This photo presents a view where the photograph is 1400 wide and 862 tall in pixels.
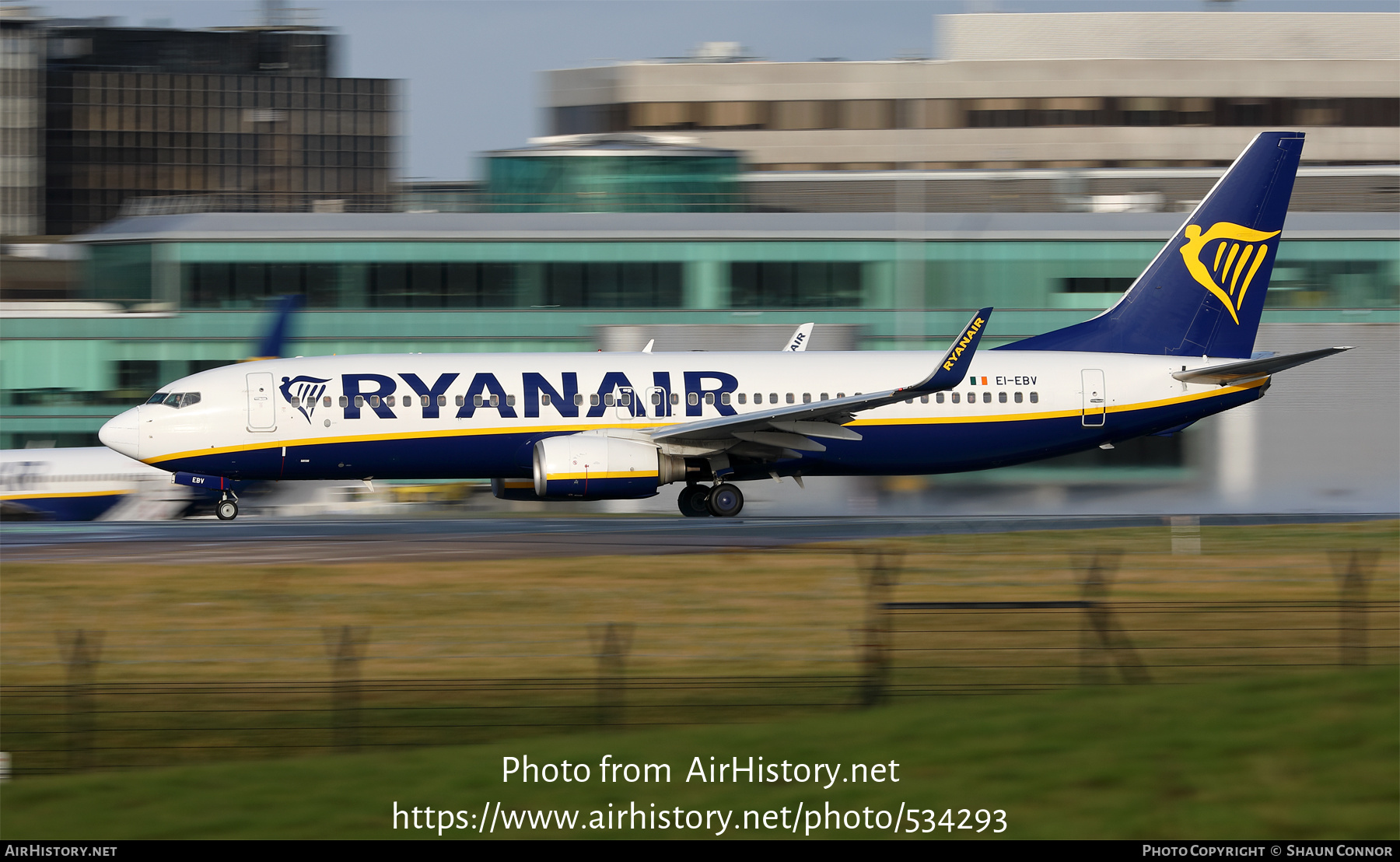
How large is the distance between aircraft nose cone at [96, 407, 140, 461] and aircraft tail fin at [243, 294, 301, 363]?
9.22 m

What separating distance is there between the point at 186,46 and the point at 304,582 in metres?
103

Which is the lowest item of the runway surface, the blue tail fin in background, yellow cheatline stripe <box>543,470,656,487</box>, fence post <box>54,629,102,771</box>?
fence post <box>54,629,102,771</box>

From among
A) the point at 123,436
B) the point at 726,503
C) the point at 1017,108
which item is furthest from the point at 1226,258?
the point at 1017,108

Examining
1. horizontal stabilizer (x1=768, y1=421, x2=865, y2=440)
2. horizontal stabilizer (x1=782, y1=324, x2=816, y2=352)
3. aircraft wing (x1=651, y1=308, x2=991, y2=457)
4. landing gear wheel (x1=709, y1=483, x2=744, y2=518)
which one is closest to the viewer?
aircraft wing (x1=651, y1=308, x2=991, y2=457)

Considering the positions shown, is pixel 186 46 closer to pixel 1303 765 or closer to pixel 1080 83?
pixel 1080 83

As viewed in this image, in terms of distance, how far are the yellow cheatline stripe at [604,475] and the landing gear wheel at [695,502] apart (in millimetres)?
2372

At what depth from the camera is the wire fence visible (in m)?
13.1

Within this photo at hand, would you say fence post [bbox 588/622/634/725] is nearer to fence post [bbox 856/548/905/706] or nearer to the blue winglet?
fence post [bbox 856/548/905/706]

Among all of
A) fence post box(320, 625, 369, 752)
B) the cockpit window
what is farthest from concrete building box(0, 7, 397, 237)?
fence post box(320, 625, 369, 752)

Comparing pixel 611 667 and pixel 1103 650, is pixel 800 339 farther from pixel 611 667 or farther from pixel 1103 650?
pixel 1103 650

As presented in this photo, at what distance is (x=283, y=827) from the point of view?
10.5 metres

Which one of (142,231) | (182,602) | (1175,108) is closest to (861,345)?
(142,231)

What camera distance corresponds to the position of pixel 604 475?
94.0ft

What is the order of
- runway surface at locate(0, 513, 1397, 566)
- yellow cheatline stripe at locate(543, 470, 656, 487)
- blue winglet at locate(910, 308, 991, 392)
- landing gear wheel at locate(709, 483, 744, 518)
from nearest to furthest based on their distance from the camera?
runway surface at locate(0, 513, 1397, 566) → blue winglet at locate(910, 308, 991, 392) → yellow cheatline stripe at locate(543, 470, 656, 487) → landing gear wheel at locate(709, 483, 744, 518)
